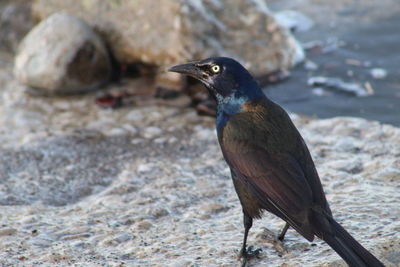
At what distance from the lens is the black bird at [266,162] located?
10.5 ft

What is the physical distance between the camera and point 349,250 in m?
3.05

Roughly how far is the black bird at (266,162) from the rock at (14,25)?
4338 mm

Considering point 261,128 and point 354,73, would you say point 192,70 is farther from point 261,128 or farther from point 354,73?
point 354,73

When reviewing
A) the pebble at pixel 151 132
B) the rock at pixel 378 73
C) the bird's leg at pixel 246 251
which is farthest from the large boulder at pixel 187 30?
the bird's leg at pixel 246 251

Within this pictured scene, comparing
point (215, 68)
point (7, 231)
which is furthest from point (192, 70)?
point (7, 231)

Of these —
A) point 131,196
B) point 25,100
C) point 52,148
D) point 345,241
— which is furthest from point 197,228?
point 25,100

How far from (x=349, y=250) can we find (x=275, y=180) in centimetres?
54

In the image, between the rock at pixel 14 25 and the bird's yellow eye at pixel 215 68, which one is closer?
the bird's yellow eye at pixel 215 68

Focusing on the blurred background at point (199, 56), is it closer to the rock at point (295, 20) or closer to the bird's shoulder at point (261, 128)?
the rock at point (295, 20)

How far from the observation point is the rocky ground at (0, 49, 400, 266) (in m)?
3.67

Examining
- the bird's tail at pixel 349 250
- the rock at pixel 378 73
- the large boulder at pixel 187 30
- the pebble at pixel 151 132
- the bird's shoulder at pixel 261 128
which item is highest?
the large boulder at pixel 187 30

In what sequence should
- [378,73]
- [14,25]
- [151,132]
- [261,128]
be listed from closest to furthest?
[261,128] → [151,132] → [378,73] → [14,25]

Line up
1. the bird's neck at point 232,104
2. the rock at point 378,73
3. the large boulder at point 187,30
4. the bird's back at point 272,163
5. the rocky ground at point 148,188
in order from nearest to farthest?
the bird's back at point 272,163 < the rocky ground at point 148,188 < the bird's neck at point 232,104 < the large boulder at point 187,30 < the rock at point 378,73

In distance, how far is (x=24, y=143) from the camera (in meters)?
Result: 5.66
